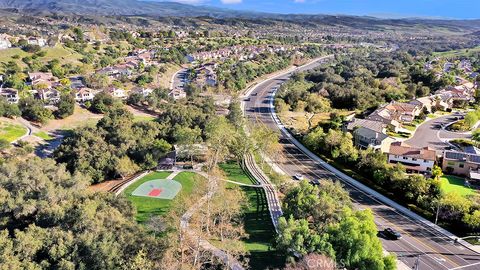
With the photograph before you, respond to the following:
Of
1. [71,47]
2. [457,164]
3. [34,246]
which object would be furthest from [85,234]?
[71,47]

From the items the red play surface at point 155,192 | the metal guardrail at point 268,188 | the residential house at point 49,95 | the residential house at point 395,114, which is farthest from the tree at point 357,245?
the residential house at point 49,95

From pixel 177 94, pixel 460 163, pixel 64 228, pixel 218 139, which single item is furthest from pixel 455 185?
pixel 177 94

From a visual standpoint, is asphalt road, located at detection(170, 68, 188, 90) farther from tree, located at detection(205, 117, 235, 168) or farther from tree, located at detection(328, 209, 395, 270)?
tree, located at detection(328, 209, 395, 270)

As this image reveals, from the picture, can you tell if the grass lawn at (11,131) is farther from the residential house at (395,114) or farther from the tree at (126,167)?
the residential house at (395,114)

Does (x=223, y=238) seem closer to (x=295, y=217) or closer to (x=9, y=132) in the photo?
(x=295, y=217)

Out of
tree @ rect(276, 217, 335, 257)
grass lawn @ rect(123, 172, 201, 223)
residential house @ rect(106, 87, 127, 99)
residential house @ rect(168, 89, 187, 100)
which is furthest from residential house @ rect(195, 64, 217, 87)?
tree @ rect(276, 217, 335, 257)

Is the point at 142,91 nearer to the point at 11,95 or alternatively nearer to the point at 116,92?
the point at 116,92

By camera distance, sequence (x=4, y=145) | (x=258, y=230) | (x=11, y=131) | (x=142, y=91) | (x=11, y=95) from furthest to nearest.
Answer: (x=142, y=91), (x=11, y=95), (x=11, y=131), (x=4, y=145), (x=258, y=230)
